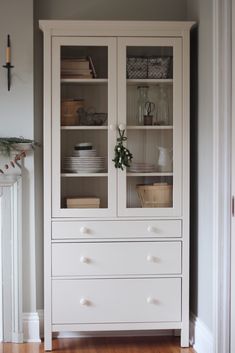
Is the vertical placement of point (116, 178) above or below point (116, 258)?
above

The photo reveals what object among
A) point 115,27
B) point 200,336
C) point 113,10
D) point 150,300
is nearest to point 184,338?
point 200,336

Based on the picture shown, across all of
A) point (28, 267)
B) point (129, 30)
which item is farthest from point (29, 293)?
point (129, 30)

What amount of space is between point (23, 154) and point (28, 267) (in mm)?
721

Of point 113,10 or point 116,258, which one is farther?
point 113,10

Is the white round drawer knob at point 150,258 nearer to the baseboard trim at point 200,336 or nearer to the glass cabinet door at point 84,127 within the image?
the glass cabinet door at point 84,127

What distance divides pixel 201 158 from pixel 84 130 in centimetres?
72

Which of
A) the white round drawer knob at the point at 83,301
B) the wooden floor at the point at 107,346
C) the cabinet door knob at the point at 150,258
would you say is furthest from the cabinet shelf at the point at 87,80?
the wooden floor at the point at 107,346

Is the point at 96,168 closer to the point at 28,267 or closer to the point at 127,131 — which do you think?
the point at 127,131

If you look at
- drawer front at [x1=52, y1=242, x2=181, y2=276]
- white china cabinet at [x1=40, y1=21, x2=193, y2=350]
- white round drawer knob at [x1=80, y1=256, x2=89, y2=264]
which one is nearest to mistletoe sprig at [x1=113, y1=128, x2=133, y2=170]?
white china cabinet at [x1=40, y1=21, x2=193, y2=350]

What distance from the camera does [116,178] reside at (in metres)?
3.41

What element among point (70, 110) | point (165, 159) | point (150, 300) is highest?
point (70, 110)

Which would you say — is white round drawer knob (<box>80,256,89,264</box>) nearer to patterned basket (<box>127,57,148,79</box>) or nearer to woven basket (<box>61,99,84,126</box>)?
woven basket (<box>61,99,84,126</box>)

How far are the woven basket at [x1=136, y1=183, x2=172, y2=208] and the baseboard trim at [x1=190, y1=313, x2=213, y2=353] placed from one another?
74 cm

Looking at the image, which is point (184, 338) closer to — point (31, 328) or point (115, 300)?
point (115, 300)
